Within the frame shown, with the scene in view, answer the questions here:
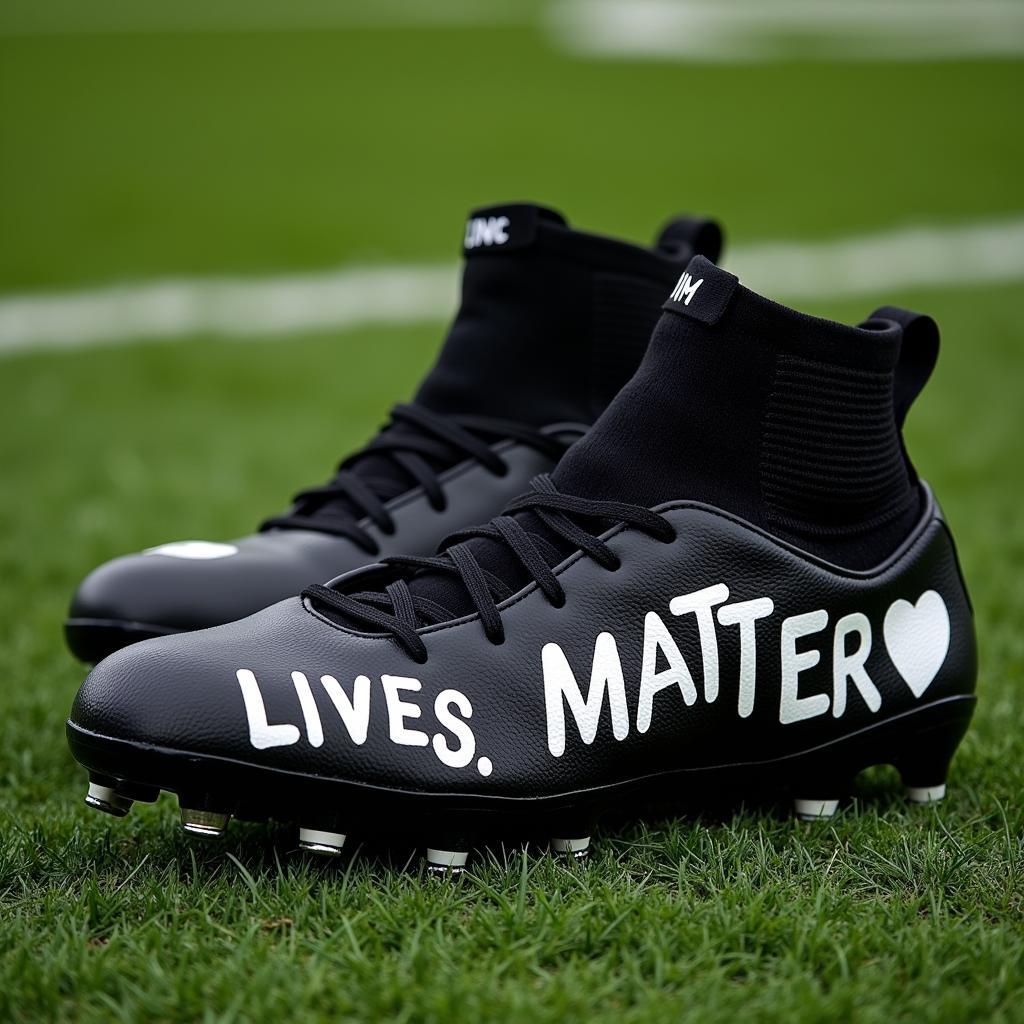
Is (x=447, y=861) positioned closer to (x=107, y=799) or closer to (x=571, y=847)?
(x=571, y=847)

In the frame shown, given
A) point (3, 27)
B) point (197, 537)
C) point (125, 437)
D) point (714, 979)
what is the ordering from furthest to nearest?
point (3, 27) < point (125, 437) < point (197, 537) < point (714, 979)

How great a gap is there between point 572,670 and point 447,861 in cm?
23

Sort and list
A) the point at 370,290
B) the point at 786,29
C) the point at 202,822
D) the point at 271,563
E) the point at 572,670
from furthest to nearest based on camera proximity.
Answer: the point at 786,29, the point at 370,290, the point at 271,563, the point at 572,670, the point at 202,822

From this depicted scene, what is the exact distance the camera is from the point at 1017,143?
14.7 m

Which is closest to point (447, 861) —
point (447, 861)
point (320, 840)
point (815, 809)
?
point (447, 861)

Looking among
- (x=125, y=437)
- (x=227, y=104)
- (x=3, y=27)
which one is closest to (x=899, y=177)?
(x=227, y=104)

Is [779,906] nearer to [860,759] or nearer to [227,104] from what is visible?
[860,759]

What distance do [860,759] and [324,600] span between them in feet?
2.12

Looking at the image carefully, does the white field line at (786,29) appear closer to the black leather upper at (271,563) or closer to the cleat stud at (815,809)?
the black leather upper at (271,563)

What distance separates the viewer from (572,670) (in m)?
1.32

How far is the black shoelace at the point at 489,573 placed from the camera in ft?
4.34

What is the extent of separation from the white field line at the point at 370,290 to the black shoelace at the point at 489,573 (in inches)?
256

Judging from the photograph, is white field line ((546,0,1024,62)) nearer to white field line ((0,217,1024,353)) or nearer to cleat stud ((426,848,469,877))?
white field line ((0,217,1024,353))

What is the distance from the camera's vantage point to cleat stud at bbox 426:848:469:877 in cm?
127
